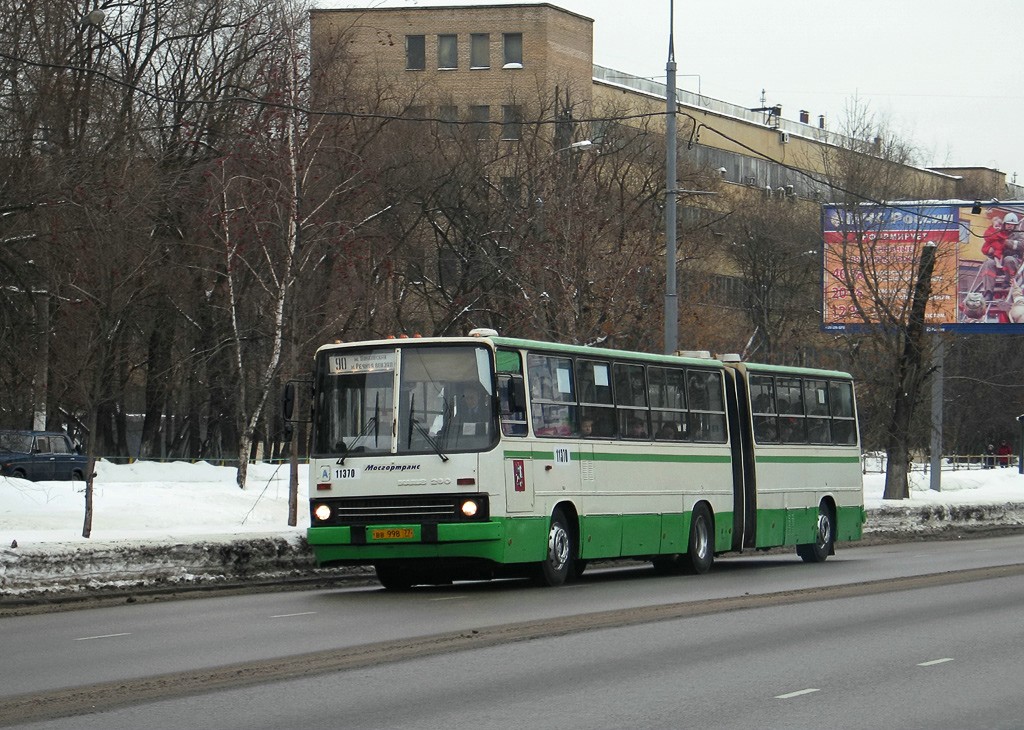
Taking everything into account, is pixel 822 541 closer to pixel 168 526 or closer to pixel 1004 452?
pixel 168 526

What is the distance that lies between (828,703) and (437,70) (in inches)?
2624

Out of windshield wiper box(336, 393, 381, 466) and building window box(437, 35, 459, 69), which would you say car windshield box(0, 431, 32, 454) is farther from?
building window box(437, 35, 459, 69)

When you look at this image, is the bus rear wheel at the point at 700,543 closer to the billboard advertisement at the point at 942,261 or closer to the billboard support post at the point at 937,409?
the billboard advertisement at the point at 942,261

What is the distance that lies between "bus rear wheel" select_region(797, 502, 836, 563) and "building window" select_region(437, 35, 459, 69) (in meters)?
50.8

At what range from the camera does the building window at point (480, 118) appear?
5309cm

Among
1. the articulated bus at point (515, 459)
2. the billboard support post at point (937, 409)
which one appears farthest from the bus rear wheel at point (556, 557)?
the billboard support post at point (937, 409)

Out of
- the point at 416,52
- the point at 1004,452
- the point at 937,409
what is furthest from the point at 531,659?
the point at 1004,452

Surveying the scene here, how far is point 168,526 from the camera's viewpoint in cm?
2722

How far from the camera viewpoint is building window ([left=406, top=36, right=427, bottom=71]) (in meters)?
75.8

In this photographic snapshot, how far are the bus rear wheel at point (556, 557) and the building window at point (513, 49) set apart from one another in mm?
55938

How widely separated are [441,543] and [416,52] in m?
59.9

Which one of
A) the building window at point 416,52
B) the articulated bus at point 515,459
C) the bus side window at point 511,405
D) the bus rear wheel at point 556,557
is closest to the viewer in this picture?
the articulated bus at point 515,459

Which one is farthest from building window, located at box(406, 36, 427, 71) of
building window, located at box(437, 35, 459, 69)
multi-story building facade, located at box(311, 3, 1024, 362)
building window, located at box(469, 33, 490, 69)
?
building window, located at box(469, 33, 490, 69)

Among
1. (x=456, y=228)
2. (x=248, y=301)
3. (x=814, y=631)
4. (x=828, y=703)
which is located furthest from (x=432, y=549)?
(x=456, y=228)
